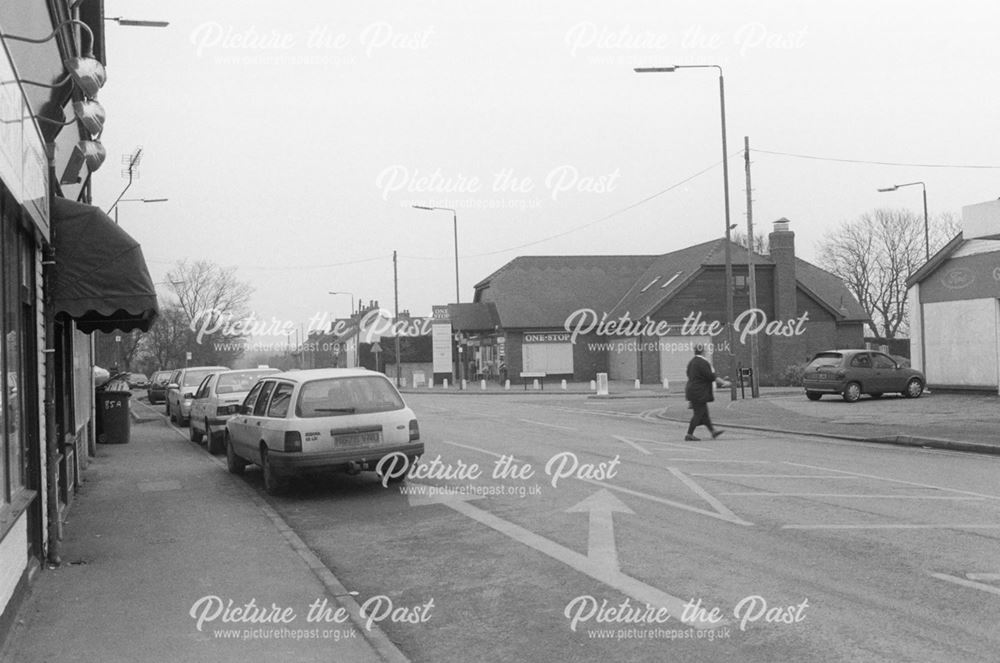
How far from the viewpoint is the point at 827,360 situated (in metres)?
26.9

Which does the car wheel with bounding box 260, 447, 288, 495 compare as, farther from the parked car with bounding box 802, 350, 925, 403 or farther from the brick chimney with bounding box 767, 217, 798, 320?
the brick chimney with bounding box 767, 217, 798, 320

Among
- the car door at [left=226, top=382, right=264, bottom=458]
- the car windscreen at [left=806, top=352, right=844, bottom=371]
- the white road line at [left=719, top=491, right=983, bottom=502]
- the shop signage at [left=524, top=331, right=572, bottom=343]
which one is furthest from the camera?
the shop signage at [left=524, top=331, right=572, bottom=343]

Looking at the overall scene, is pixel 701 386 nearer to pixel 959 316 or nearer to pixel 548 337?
pixel 959 316

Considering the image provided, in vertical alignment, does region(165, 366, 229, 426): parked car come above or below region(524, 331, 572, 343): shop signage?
below

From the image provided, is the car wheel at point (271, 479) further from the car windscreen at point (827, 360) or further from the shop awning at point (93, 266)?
the car windscreen at point (827, 360)

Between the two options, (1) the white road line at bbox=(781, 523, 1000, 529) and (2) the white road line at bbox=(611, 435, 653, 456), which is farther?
(2) the white road line at bbox=(611, 435, 653, 456)

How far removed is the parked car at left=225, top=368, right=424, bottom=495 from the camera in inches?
422

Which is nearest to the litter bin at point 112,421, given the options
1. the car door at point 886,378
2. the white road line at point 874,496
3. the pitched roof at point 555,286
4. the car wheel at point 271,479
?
the car wheel at point 271,479

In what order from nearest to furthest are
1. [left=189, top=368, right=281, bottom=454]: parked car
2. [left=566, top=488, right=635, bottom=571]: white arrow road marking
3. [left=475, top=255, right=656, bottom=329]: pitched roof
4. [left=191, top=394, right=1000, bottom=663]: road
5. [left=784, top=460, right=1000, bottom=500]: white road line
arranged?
[left=191, top=394, right=1000, bottom=663]: road
[left=566, top=488, right=635, bottom=571]: white arrow road marking
[left=784, top=460, right=1000, bottom=500]: white road line
[left=189, top=368, right=281, bottom=454]: parked car
[left=475, top=255, right=656, bottom=329]: pitched roof

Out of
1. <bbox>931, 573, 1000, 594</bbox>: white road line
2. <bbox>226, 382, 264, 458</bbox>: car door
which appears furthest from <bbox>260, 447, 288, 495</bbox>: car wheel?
<bbox>931, 573, 1000, 594</bbox>: white road line

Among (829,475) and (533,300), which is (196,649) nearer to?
(829,475)

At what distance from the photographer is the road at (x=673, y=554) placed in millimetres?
5348

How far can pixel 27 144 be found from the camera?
6637 millimetres

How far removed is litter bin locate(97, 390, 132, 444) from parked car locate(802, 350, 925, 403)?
18917 millimetres
